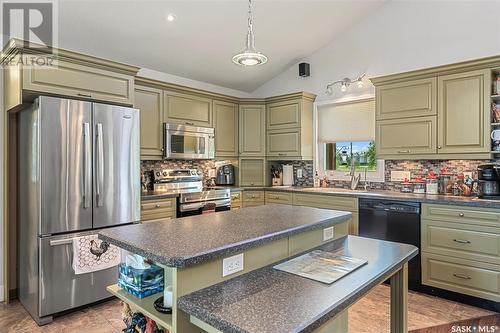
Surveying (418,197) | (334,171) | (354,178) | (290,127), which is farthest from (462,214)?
(290,127)

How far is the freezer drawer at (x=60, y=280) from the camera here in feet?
8.65

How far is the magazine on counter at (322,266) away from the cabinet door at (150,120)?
2.78m

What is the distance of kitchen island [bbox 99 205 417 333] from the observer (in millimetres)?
1206

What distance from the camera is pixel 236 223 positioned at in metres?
1.88

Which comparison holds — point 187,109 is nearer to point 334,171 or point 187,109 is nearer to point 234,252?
point 334,171

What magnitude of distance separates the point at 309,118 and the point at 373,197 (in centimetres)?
173

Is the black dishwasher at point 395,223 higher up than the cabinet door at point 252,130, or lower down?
lower down

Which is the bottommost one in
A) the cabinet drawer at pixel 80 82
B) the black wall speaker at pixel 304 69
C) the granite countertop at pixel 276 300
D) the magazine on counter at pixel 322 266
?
the granite countertop at pixel 276 300

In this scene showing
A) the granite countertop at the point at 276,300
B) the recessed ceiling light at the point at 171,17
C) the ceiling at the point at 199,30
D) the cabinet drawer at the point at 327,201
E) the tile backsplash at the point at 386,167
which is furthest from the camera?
the cabinet drawer at the point at 327,201

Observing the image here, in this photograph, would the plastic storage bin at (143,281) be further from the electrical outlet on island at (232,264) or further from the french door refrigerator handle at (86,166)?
the french door refrigerator handle at (86,166)

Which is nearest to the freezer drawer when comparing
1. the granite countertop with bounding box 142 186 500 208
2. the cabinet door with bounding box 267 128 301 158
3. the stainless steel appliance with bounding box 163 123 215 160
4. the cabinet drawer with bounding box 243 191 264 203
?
the granite countertop with bounding box 142 186 500 208

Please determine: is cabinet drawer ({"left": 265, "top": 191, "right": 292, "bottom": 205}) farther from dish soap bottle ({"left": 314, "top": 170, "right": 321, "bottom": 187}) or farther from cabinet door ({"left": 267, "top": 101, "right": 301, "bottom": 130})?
cabinet door ({"left": 267, "top": 101, "right": 301, "bottom": 130})

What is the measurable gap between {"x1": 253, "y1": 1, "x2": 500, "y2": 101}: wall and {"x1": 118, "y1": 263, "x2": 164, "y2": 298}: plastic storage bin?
373cm

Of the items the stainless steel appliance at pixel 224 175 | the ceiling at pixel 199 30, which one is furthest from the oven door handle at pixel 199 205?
the ceiling at pixel 199 30
